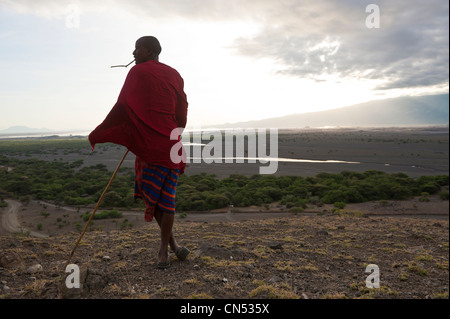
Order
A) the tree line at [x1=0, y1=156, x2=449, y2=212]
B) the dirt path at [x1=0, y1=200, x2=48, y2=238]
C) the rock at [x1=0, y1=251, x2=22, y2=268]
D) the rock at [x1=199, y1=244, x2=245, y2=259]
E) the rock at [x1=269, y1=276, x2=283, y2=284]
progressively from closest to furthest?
1. the rock at [x1=269, y1=276, x2=283, y2=284]
2. the rock at [x1=0, y1=251, x2=22, y2=268]
3. the rock at [x1=199, y1=244, x2=245, y2=259]
4. the dirt path at [x1=0, y1=200, x2=48, y2=238]
5. the tree line at [x1=0, y1=156, x2=449, y2=212]

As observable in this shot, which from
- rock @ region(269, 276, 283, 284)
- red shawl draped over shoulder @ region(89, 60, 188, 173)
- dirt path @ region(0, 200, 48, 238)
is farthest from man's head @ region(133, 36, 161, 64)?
dirt path @ region(0, 200, 48, 238)

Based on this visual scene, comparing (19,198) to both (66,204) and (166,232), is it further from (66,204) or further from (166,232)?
(166,232)

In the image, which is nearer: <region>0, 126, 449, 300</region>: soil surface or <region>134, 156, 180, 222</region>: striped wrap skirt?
<region>0, 126, 449, 300</region>: soil surface

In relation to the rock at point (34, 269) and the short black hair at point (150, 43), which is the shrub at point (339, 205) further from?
the rock at point (34, 269)

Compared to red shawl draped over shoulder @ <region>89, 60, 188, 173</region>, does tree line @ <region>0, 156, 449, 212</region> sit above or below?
below

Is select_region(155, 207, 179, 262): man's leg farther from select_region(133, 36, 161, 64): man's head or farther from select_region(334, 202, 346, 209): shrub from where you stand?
select_region(334, 202, 346, 209): shrub

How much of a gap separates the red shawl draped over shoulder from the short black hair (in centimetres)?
20

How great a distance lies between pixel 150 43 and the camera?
335 centimetres

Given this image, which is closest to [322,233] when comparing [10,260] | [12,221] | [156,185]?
[156,185]

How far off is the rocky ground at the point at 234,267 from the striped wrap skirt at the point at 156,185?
2.73ft

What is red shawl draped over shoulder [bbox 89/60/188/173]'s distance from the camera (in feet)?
10.3

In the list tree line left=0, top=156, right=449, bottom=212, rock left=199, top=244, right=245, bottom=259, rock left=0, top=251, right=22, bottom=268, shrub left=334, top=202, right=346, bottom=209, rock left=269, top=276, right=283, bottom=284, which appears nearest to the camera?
rock left=269, top=276, right=283, bottom=284

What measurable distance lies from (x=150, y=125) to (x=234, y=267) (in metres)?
2.18
